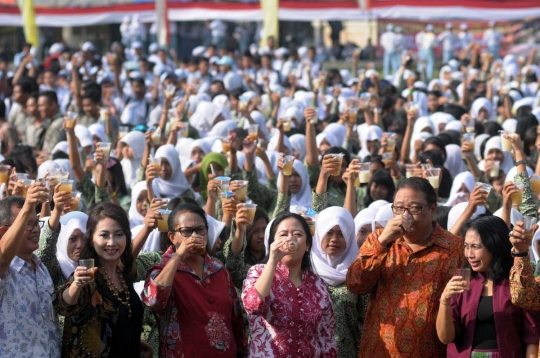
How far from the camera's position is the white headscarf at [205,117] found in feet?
41.3

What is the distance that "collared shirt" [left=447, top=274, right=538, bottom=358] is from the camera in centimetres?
494

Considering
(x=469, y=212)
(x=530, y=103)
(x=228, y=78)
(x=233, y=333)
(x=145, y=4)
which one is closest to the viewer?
(x=233, y=333)

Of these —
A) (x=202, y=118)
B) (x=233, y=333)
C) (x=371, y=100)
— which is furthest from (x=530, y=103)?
(x=233, y=333)

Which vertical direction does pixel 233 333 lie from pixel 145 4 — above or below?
below

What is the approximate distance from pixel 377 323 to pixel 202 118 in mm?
7735

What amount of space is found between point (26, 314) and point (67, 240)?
1.03 m

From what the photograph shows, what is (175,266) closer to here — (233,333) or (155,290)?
(155,290)

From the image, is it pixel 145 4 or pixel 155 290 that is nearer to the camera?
pixel 155 290

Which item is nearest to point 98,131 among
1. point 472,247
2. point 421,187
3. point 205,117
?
point 205,117

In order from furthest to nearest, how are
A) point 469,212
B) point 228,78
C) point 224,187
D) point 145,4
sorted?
Answer: point 145,4 → point 228,78 → point 224,187 → point 469,212

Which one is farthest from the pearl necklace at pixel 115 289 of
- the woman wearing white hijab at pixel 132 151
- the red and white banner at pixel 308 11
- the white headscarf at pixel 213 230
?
the red and white banner at pixel 308 11

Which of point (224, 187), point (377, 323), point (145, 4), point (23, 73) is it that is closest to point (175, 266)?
point (377, 323)

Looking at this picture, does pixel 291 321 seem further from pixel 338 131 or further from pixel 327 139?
pixel 338 131

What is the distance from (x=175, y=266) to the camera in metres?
5.12
